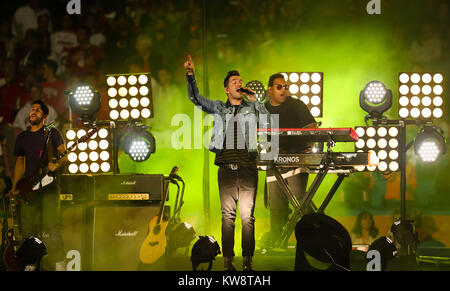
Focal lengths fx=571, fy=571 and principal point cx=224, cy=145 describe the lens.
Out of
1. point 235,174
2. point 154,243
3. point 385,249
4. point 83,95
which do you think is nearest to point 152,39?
point 83,95

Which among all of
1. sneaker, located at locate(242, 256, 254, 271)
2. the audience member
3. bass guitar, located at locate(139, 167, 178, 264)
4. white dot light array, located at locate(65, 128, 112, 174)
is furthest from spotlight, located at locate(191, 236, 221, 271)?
the audience member

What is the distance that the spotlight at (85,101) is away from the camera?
5.36m

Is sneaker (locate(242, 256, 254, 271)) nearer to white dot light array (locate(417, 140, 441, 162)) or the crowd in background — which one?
white dot light array (locate(417, 140, 441, 162))

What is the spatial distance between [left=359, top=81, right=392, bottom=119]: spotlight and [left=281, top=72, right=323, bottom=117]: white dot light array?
19.1 inches

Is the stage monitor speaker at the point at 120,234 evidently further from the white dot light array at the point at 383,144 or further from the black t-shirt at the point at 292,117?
the white dot light array at the point at 383,144

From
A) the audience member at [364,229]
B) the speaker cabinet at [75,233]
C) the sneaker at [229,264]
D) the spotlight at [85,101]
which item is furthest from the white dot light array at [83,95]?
the audience member at [364,229]

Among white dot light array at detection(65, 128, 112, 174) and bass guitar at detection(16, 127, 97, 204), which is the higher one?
white dot light array at detection(65, 128, 112, 174)

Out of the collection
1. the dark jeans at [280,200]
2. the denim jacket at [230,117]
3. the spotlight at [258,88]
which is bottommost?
the dark jeans at [280,200]

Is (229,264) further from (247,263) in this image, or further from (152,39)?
(152,39)

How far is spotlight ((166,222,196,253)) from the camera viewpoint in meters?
5.10

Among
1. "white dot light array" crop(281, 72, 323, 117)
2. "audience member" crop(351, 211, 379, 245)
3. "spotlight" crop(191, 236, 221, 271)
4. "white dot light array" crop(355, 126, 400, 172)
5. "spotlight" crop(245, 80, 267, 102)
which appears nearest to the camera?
"spotlight" crop(191, 236, 221, 271)

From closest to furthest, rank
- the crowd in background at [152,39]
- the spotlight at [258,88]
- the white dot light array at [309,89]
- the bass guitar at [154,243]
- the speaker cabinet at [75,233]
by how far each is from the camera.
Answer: the bass guitar at [154,243] < the speaker cabinet at [75,233] < the spotlight at [258,88] < the white dot light array at [309,89] < the crowd in background at [152,39]

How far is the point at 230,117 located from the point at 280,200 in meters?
1.33

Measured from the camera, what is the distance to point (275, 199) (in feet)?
17.8
